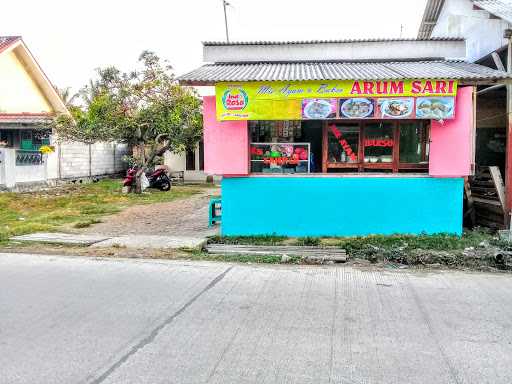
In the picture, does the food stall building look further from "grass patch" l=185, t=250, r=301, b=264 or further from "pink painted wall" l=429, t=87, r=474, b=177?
"grass patch" l=185, t=250, r=301, b=264

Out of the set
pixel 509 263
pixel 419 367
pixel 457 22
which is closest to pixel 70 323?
pixel 419 367

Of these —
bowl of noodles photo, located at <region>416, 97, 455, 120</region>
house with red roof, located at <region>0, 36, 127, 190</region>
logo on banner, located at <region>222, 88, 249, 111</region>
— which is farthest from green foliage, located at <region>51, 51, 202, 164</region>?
bowl of noodles photo, located at <region>416, 97, 455, 120</region>

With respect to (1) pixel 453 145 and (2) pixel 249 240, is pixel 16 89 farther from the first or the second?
(1) pixel 453 145

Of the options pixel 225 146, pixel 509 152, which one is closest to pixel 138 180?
pixel 225 146

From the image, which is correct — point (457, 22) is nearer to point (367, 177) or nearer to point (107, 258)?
point (367, 177)

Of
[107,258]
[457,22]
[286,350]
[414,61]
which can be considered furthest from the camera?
[457,22]

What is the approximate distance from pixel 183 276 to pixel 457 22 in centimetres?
1127

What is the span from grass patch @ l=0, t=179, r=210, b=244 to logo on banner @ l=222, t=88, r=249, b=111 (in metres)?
4.76

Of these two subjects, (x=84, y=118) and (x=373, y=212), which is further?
(x=84, y=118)

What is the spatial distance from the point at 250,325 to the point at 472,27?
11.3 m

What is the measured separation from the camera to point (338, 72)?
10.2 m

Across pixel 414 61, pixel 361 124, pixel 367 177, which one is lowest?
pixel 367 177

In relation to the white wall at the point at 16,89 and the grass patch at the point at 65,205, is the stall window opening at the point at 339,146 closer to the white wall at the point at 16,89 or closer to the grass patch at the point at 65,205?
the grass patch at the point at 65,205

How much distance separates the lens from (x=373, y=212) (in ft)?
33.3
